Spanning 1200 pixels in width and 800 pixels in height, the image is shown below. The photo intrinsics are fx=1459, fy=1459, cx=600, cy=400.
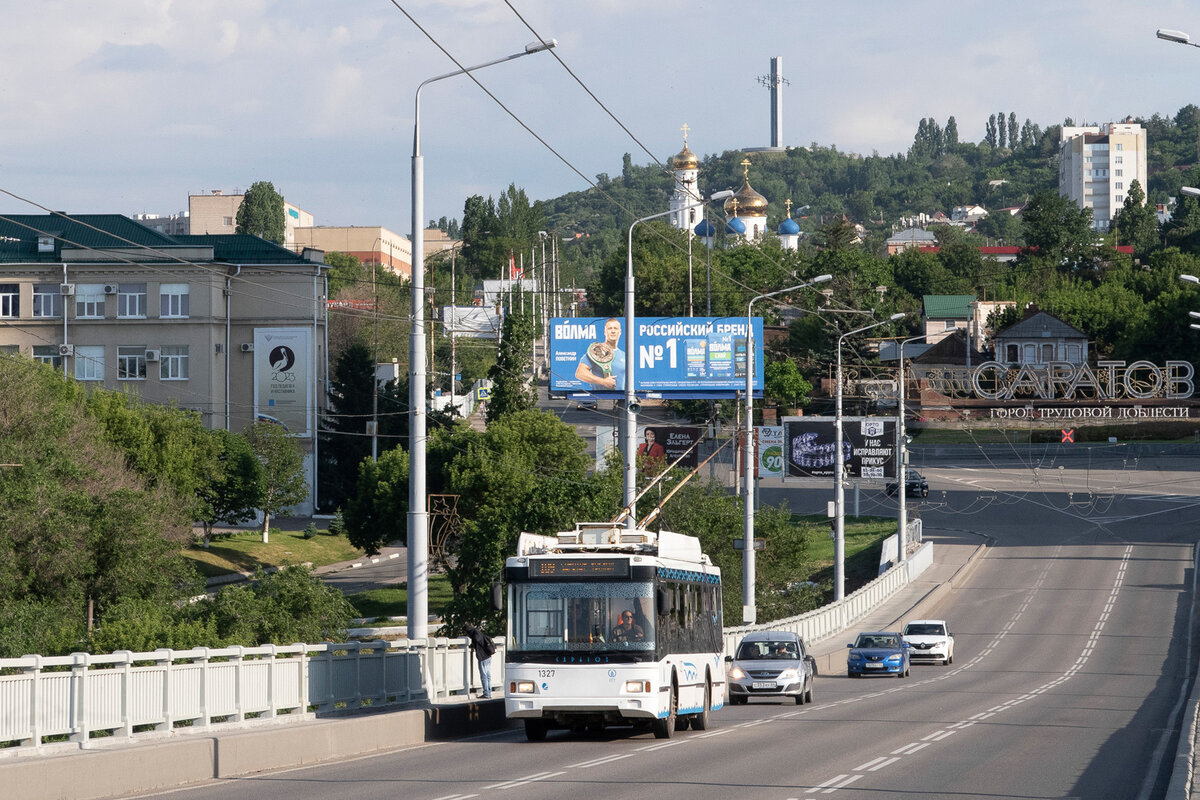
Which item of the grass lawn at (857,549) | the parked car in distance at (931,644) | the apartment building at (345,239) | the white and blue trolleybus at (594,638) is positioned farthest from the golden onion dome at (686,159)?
the white and blue trolleybus at (594,638)

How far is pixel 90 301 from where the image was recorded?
80938 mm

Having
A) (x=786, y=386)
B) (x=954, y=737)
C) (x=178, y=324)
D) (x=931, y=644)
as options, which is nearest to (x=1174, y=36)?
(x=954, y=737)

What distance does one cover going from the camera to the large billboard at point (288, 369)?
8150 centimetres

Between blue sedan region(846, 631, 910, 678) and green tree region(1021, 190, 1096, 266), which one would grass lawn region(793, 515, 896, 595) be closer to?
blue sedan region(846, 631, 910, 678)

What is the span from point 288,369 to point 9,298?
1585 centimetres

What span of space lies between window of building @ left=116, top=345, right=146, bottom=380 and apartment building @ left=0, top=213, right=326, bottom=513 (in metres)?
0.06

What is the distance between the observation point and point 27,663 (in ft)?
47.0

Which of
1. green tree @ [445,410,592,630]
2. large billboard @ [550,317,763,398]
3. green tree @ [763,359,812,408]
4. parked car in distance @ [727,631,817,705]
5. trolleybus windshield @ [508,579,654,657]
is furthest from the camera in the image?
green tree @ [763,359,812,408]

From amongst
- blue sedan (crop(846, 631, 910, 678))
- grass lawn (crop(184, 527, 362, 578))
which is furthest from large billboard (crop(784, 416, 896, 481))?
grass lawn (crop(184, 527, 362, 578))

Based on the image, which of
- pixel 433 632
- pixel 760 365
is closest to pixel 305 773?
pixel 433 632

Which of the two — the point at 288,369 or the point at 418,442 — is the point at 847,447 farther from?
the point at 418,442

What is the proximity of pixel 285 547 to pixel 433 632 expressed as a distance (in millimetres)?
27373

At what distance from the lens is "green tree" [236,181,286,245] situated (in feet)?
483

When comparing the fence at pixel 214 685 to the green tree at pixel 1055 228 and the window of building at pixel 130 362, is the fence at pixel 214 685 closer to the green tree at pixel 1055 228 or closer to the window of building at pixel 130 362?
the window of building at pixel 130 362
